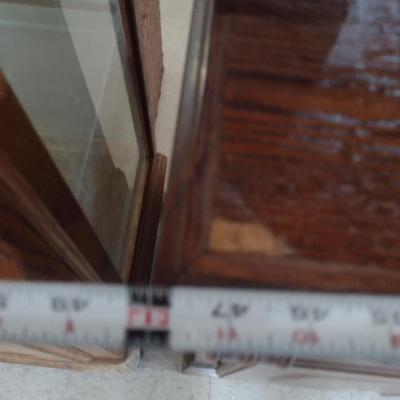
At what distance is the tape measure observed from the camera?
295 mm

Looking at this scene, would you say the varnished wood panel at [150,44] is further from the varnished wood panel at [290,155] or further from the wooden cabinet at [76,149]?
the varnished wood panel at [290,155]

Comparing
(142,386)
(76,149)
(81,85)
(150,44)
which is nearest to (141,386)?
(142,386)

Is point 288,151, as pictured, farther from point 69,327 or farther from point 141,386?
point 141,386

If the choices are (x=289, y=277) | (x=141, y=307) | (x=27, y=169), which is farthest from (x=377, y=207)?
(x=27, y=169)

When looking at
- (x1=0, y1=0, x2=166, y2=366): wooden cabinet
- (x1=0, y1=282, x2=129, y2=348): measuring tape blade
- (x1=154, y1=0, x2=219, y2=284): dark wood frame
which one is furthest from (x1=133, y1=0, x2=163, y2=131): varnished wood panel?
(x1=0, y1=282, x2=129, y2=348): measuring tape blade

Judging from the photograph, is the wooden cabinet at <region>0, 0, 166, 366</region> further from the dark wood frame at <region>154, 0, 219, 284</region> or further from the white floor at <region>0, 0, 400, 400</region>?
the dark wood frame at <region>154, 0, 219, 284</region>

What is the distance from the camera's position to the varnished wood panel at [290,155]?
0.29 meters

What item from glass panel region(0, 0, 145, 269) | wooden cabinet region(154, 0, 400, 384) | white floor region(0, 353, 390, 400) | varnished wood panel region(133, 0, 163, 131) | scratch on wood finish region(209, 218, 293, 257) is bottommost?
white floor region(0, 353, 390, 400)

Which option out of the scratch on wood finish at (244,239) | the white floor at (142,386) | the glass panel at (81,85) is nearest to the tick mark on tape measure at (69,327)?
the scratch on wood finish at (244,239)

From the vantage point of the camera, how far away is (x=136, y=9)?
68 centimetres

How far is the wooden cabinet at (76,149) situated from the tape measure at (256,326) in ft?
0.54

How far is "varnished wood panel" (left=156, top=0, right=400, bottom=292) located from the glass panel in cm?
37

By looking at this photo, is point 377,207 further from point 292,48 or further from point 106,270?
point 106,270

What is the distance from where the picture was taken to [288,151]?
0.33 metres
